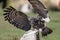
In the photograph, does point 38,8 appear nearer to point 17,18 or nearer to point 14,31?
point 17,18

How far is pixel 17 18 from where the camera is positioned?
2.08 m

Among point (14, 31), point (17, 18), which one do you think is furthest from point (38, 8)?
point (14, 31)

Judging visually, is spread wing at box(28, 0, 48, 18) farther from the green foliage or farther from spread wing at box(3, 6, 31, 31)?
the green foliage

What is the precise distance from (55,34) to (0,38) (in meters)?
0.61

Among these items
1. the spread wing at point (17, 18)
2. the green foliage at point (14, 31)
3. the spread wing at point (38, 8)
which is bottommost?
the green foliage at point (14, 31)

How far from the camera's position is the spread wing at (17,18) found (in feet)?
6.77

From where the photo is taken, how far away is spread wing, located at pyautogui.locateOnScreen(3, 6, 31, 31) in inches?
81.2

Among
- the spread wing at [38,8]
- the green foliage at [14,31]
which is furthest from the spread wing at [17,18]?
the green foliage at [14,31]

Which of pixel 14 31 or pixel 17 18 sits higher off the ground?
pixel 17 18

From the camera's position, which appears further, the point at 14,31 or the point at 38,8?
the point at 14,31

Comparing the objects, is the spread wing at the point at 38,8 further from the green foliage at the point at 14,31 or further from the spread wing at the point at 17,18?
the green foliage at the point at 14,31

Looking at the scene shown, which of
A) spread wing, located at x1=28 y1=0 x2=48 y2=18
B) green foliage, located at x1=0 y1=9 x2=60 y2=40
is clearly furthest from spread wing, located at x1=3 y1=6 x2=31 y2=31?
green foliage, located at x1=0 y1=9 x2=60 y2=40

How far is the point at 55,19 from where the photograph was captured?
13.1ft

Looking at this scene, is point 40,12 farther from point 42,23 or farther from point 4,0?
point 4,0
